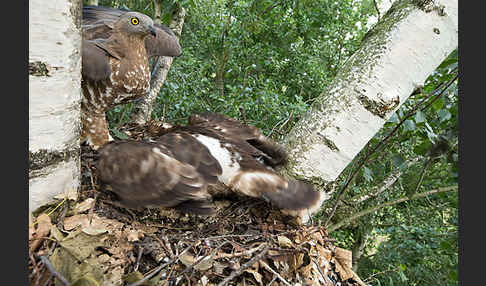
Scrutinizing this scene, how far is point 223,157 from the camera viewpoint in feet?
4.10

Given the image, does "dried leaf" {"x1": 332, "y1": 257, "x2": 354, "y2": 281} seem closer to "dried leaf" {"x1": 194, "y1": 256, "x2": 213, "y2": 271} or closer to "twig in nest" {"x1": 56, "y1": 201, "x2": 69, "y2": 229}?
"dried leaf" {"x1": 194, "y1": 256, "x2": 213, "y2": 271}

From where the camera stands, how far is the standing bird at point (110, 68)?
128 cm

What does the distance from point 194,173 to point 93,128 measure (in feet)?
2.36

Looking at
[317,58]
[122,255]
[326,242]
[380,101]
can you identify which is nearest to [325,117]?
[380,101]

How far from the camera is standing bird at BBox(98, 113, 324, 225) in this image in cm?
103

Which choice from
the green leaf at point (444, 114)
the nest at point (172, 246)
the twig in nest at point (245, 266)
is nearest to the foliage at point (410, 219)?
the green leaf at point (444, 114)

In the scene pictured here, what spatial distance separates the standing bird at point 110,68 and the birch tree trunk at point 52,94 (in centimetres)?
51

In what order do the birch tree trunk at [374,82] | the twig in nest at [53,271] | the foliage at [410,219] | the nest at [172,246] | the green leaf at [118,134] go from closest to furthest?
the twig in nest at [53,271] → the nest at [172,246] → the birch tree trunk at [374,82] → the green leaf at [118,134] → the foliage at [410,219]

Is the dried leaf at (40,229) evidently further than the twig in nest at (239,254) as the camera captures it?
No

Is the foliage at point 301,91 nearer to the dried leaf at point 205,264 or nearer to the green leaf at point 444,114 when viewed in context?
the green leaf at point 444,114

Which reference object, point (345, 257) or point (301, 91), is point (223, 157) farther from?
point (301, 91)

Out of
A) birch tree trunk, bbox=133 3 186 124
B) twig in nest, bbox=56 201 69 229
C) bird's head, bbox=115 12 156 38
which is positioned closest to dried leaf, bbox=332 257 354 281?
twig in nest, bbox=56 201 69 229

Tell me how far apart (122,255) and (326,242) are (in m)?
0.73

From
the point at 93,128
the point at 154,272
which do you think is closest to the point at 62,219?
the point at 154,272
